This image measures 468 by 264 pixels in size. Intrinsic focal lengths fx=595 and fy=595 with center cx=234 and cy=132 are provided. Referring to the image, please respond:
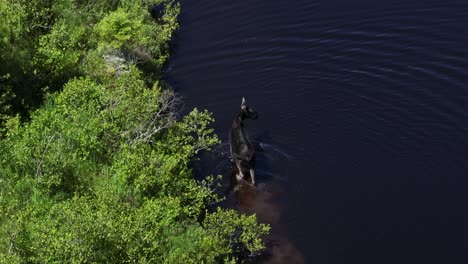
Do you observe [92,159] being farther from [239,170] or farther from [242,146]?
[239,170]

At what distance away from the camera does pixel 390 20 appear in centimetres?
2920

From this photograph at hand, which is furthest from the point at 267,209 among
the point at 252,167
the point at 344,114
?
the point at 344,114

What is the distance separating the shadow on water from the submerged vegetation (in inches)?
22.0

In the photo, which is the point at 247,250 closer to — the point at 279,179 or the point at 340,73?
the point at 279,179

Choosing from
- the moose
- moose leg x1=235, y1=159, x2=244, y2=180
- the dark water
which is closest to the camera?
the dark water

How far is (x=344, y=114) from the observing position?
79.5 ft

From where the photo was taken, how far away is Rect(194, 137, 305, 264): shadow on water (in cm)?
1908

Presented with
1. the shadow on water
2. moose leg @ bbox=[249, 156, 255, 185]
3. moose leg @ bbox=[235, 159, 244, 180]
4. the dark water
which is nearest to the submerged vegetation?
the shadow on water

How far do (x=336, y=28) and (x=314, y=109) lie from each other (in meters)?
6.37

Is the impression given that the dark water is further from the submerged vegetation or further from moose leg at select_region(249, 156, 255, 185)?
the submerged vegetation

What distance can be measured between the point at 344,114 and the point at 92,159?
10463 millimetres

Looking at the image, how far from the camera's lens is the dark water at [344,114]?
758 inches

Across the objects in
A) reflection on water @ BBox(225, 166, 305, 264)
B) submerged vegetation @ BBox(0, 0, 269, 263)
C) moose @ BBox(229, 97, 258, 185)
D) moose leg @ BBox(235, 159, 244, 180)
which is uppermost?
Result: submerged vegetation @ BBox(0, 0, 269, 263)

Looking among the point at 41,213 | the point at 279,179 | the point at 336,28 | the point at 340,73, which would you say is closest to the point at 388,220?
the point at 279,179
